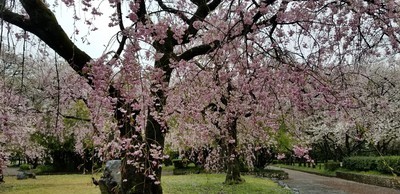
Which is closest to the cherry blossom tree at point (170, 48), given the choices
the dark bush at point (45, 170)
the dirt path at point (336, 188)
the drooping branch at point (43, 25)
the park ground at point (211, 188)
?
the drooping branch at point (43, 25)

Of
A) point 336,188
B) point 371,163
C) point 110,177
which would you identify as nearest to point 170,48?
point 110,177

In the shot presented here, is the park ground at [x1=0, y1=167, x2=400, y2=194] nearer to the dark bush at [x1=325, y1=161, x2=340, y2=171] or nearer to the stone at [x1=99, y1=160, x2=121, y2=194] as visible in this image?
the stone at [x1=99, y1=160, x2=121, y2=194]

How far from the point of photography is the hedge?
20.7 metres

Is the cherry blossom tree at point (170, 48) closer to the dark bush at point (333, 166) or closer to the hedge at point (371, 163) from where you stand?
the hedge at point (371, 163)

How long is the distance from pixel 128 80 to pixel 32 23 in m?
2.77

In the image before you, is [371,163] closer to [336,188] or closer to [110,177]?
[336,188]

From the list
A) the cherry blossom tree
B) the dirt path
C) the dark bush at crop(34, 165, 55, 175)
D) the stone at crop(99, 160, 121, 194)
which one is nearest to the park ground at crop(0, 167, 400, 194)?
the dirt path

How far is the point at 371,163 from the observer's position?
25.0 metres

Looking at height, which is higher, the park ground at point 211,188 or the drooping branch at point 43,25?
the drooping branch at point 43,25

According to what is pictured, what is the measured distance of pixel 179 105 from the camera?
6.72 meters

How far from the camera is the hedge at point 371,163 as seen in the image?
20.7 metres

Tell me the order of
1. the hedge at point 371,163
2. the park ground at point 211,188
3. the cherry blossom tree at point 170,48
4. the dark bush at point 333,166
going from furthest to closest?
the dark bush at point 333,166 < the hedge at point 371,163 < the park ground at point 211,188 < the cherry blossom tree at point 170,48

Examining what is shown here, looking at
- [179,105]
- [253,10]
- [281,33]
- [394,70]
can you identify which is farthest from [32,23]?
[394,70]

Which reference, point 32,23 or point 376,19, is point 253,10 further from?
point 32,23
